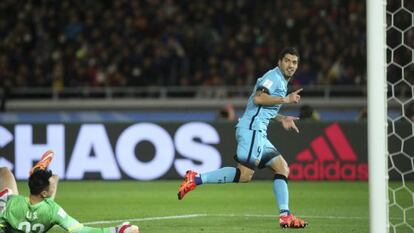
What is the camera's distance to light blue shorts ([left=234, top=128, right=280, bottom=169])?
32.6 feet

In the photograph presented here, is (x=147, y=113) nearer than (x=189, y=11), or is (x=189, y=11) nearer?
(x=147, y=113)

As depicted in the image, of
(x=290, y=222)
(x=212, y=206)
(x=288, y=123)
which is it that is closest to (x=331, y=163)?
(x=212, y=206)

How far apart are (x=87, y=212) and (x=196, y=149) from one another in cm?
522

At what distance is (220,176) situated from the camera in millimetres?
10141

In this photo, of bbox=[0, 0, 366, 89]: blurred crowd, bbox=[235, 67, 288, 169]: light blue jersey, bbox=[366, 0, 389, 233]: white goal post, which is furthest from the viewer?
bbox=[0, 0, 366, 89]: blurred crowd

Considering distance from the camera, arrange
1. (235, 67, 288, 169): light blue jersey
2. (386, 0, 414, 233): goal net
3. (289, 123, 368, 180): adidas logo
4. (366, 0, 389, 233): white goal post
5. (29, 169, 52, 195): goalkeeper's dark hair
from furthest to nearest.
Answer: (289, 123, 368, 180): adidas logo → (235, 67, 288, 169): light blue jersey → (386, 0, 414, 233): goal net → (29, 169, 52, 195): goalkeeper's dark hair → (366, 0, 389, 233): white goal post

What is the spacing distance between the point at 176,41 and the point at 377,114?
51.8 feet

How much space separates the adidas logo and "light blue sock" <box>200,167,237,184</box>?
6883 millimetres

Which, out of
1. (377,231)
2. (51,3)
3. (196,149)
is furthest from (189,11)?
(377,231)

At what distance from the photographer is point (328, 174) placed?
1683 cm

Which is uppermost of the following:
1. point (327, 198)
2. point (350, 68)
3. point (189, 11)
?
point (189, 11)

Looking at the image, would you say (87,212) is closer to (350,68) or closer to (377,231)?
(377,231)

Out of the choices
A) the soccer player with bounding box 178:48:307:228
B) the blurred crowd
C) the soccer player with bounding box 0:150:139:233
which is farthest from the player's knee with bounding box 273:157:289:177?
the blurred crowd

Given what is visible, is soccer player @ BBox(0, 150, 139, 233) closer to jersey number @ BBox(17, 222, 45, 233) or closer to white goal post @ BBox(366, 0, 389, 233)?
jersey number @ BBox(17, 222, 45, 233)
